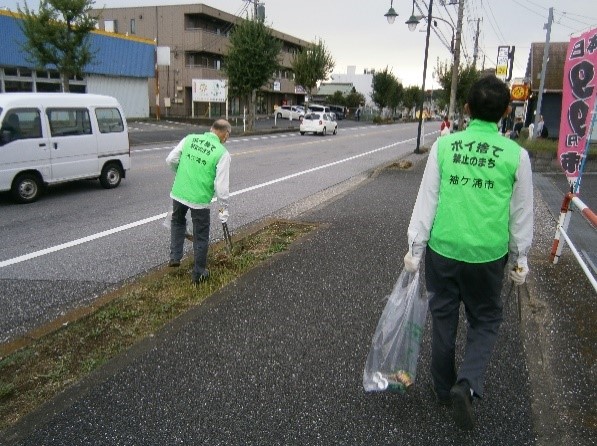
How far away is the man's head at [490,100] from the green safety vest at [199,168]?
9.60 ft

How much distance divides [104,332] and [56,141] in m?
6.93

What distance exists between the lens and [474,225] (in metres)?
2.70

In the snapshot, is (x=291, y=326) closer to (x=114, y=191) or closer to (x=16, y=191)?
(x=16, y=191)

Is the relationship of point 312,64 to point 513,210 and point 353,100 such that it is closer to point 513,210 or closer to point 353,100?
point 353,100

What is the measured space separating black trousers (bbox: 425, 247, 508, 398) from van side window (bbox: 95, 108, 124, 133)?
31.3 feet

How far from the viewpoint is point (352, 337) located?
3.90 meters

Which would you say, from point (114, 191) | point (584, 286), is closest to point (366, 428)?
point (584, 286)

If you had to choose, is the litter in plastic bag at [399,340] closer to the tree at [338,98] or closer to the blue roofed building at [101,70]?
the blue roofed building at [101,70]

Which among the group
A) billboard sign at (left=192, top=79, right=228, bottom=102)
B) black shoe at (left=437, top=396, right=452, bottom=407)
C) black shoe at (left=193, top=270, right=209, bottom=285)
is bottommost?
black shoe at (left=193, top=270, right=209, bottom=285)

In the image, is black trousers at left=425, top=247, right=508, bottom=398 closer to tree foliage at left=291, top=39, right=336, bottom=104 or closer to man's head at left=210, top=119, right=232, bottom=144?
man's head at left=210, top=119, right=232, bottom=144

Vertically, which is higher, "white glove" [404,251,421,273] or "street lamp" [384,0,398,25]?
"street lamp" [384,0,398,25]

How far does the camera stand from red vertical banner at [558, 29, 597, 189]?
6090 millimetres

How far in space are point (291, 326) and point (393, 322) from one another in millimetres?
1296

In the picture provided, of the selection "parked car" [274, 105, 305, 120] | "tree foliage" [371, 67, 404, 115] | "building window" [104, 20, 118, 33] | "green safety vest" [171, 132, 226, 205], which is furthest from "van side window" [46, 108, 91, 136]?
"tree foliage" [371, 67, 404, 115]
